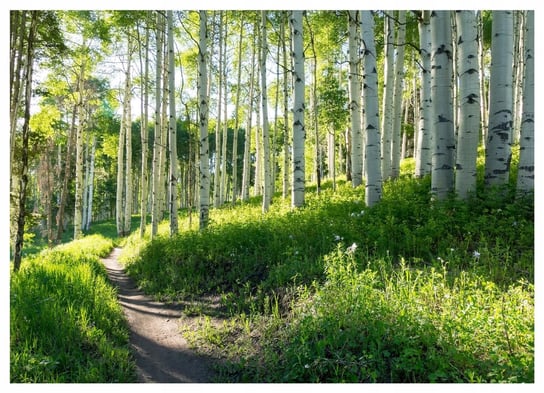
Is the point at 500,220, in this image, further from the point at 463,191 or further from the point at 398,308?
the point at 398,308

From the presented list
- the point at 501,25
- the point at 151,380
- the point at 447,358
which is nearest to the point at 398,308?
the point at 447,358

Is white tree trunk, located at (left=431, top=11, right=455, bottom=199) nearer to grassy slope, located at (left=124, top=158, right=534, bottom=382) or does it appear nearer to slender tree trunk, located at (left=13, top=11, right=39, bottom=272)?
grassy slope, located at (left=124, top=158, right=534, bottom=382)

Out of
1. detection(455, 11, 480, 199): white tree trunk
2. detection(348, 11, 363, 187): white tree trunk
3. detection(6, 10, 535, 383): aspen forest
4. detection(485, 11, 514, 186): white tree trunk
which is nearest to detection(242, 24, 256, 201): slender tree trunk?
detection(348, 11, 363, 187): white tree trunk

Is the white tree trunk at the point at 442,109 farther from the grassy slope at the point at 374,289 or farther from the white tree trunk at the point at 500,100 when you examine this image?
the white tree trunk at the point at 500,100

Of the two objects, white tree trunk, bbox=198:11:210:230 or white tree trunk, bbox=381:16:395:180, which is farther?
white tree trunk, bbox=381:16:395:180

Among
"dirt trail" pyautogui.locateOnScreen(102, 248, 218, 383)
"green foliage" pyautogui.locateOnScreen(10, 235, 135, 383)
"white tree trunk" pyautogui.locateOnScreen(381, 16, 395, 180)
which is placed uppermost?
"white tree trunk" pyautogui.locateOnScreen(381, 16, 395, 180)

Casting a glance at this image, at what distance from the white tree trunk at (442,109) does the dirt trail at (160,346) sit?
16.1 feet

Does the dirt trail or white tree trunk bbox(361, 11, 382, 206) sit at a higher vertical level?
white tree trunk bbox(361, 11, 382, 206)

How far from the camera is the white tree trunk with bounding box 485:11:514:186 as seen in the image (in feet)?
19.2

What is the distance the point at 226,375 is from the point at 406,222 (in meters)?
3.76

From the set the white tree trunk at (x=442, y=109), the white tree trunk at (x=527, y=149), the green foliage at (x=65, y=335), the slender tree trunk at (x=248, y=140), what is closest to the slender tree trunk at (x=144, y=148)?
the slender tree trunk at (x=248, y=140)

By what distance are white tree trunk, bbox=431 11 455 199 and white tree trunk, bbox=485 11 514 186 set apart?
0.65 m

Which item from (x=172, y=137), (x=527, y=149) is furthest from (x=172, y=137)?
(x=527, y=149)

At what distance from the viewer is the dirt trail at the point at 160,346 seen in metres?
3.80
